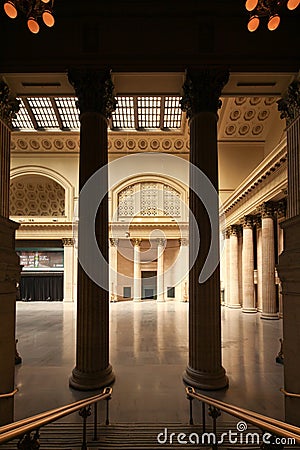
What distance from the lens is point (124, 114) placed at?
53.2ft

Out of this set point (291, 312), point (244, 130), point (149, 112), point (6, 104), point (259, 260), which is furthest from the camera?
point (244, 130)

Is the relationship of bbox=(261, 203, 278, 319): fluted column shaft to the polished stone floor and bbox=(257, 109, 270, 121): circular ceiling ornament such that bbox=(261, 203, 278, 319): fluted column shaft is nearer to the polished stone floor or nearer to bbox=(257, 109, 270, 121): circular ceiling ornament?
the polished stone floor

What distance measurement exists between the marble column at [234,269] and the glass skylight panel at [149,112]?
723 centimetres

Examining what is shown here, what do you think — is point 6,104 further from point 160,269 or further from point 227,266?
point 160,269

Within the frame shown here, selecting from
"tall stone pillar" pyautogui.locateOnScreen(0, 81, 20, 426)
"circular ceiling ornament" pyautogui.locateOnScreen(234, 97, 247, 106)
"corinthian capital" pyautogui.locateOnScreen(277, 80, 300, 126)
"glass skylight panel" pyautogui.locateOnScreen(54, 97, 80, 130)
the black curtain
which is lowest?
the black curtain

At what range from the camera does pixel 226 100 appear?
45.4 ft

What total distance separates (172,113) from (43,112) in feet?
21.4

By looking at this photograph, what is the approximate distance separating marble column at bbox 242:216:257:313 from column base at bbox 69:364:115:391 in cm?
1119

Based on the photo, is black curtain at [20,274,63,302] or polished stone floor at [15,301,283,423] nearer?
polished stone floor at [15,301,283,423]

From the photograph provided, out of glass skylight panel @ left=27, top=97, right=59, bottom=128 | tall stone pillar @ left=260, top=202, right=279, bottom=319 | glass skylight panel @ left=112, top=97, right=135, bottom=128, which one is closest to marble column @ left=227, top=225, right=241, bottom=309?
tall stone pillar @ left=260, top=202, right=279, bottom=319

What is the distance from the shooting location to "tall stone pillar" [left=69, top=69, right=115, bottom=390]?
5078 millimetres

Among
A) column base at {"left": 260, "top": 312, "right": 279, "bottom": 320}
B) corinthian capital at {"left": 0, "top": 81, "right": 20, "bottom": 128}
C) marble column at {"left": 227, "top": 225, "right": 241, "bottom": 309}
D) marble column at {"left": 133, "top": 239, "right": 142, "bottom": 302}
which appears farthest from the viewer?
marble column at {"left": 133, "top": 239, "right": 142, "bottom": 302}


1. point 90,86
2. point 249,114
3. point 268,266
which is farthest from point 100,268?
point 249,114

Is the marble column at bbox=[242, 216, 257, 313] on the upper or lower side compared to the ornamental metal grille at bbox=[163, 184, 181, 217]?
lower
